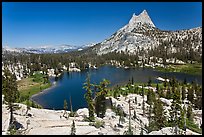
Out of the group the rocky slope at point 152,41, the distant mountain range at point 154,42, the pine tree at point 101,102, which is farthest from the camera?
the rocky slope at point 152,41

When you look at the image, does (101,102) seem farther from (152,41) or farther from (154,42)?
(152,41)

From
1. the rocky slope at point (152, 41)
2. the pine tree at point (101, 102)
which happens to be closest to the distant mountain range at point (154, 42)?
the rocky slope at point (152, 41)

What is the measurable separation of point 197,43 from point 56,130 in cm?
12525

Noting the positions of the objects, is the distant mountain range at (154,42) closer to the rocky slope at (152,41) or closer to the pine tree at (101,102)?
the rocky slope at (152,41)

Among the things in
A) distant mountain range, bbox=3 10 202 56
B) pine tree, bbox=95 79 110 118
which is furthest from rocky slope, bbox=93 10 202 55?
pine tree, bbox=95 79 110 118

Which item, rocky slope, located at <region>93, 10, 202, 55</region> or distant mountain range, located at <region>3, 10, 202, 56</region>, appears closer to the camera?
distant mountain range, located at <region>3, 10, 202, 56</region>

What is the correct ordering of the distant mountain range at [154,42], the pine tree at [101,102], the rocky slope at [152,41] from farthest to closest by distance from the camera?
1. the rocky slope at [152,41]
2. the distant mountain range at [154,42]
3. the pine tree at [101,102]

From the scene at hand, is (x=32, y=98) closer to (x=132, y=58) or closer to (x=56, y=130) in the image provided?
(x=56, y=130)

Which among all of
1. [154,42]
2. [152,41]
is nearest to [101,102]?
[154,42]

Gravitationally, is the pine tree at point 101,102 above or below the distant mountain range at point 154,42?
below

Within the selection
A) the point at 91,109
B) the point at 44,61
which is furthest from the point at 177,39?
the point at 91,109

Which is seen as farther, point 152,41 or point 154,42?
point 152,41

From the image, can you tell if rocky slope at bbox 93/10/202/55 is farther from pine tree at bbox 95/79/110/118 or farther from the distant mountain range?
pine tree at bbox 95/79/110/118

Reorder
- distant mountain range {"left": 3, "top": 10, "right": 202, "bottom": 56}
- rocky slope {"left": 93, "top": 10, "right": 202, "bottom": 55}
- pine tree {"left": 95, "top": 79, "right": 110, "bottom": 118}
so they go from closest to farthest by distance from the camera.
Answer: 1. pine tree {"left": 95, "top": 79, "right": 110, "bottom": 118}
2. distant mountain range {"left": 3, "top": 10, "right": 202, "bottom": 56}
3. rocky slope {"left": 93, "top": 10, "right": 202, "bottom": 55}
